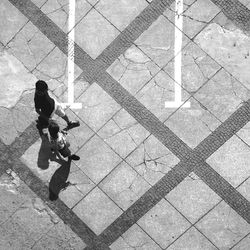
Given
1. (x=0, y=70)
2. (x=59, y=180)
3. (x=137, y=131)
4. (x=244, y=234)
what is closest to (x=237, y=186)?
(x=244, y=234)

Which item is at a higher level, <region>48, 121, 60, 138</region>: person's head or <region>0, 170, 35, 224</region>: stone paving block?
<region>48, 121, 60, 138</region>: person's head

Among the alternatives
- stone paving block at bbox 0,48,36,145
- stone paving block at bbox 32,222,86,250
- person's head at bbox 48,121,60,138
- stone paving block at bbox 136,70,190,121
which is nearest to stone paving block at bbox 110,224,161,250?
stone paving block at bbox 32,222,86,250

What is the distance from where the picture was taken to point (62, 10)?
11383 mm

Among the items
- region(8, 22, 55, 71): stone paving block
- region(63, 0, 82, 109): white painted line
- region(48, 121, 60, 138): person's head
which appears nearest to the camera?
region(48, 121, 60, 138): person's head

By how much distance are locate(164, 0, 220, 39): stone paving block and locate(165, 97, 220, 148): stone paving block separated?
146 cm

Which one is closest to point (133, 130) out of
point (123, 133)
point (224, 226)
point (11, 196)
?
point (123, 133)

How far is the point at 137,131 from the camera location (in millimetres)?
10977

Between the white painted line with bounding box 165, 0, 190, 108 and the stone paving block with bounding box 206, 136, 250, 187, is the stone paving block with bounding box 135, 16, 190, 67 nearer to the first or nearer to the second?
the white painted line with bounding box 165, 0, 190, 108

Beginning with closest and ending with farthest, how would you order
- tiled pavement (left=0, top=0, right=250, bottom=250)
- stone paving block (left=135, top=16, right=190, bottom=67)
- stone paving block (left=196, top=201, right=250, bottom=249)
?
1. stone paving block (left=196, top=201, right=250, bottom=249)
2. tiled pavement (left=0, top=0, right=250, bottom=250)
3. stone paving block (left=135, top=16, right=190, bottom=67)

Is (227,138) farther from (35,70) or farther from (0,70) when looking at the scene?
(0,70)

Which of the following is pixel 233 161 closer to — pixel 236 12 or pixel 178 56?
pixel 178 56

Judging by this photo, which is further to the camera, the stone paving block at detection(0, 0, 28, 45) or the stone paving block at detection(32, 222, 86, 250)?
the stone paving block at detection(0, 0, 28, 45)

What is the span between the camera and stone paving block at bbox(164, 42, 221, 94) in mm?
10922

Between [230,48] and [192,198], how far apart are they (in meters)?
3.18
